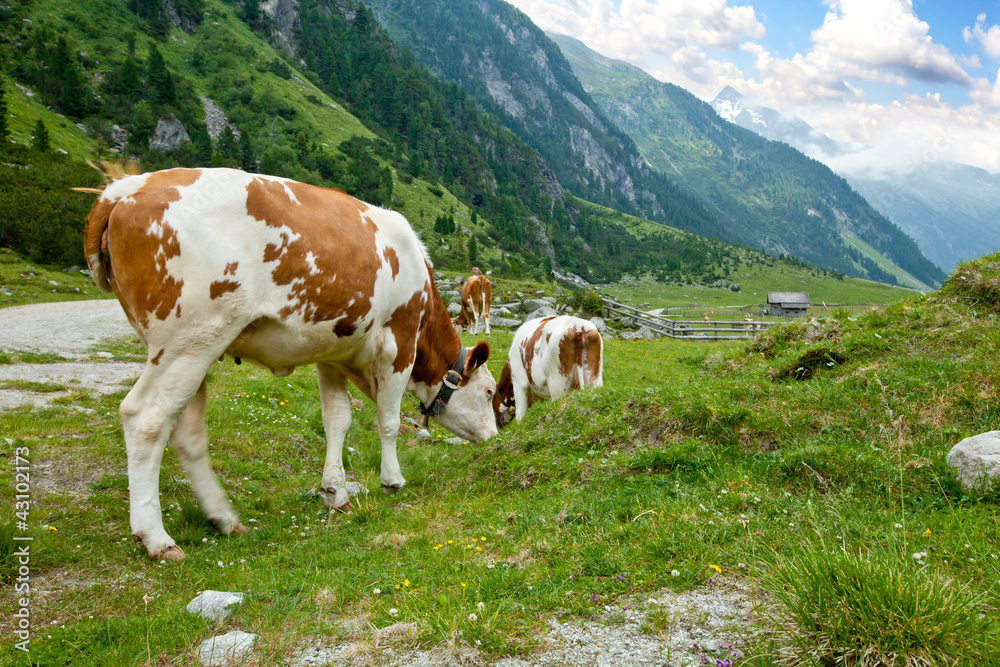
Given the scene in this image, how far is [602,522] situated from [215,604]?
9.81 feet

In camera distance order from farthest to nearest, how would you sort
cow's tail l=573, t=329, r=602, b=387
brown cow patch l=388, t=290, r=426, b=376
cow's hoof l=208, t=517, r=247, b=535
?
→ cow's tail l=573, t=329, r=602, b=387
brown cow patch l=388, t=290, r=426, b=376
cow's hoof l=208, t=517, r=247, b=535

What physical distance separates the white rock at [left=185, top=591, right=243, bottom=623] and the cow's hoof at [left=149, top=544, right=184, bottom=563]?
3.63ft

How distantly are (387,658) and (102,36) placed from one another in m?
108

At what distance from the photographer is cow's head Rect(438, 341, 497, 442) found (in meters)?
8.46

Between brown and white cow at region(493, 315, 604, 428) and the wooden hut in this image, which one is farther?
the wooden hut

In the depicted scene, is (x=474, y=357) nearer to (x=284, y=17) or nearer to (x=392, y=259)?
(x=392, y=259)

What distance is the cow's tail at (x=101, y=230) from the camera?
4.80 m

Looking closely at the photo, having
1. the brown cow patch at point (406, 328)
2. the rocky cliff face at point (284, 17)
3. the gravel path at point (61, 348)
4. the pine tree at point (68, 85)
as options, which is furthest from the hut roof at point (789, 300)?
the rocky cliff face at point (284, 17)

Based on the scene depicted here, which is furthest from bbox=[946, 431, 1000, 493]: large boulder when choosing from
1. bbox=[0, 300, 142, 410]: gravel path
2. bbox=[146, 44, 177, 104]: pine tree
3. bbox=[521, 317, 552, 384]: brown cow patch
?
bbox=[146, 44, 177, 104]: pine tree

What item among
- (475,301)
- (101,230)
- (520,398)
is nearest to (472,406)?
(520,398)

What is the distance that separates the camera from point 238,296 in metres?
5.02

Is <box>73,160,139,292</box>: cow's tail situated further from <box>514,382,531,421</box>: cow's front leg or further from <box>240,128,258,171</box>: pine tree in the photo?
<box>240,128,258,171</box>: pine tree

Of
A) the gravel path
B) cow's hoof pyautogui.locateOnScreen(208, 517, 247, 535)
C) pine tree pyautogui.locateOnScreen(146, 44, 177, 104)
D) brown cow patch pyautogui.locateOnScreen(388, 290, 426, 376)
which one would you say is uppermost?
pine tree pyautogui.locateOnScreen(146, 44, 177, 104)

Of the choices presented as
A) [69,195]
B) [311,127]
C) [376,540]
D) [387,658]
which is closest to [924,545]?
[387,658]
